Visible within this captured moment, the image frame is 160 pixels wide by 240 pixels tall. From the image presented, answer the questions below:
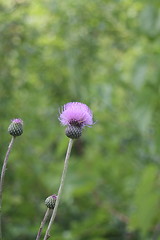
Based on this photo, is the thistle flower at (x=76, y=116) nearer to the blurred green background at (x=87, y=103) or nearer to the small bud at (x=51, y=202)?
the small bud at (x=51, y=202)

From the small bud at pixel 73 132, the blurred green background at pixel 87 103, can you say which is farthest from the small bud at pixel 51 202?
the blurred green background at pixel 87 103

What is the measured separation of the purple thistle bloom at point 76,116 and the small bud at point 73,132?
24 mm

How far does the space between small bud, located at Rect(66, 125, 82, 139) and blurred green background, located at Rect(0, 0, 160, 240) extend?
1.70 m

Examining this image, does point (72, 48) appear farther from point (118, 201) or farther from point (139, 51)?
point (118, 201)

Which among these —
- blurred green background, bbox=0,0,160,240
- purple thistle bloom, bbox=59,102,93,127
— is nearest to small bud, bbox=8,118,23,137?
purple thistle bloom, bbox=59,102,93,127

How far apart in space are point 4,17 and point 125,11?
2.76 ft

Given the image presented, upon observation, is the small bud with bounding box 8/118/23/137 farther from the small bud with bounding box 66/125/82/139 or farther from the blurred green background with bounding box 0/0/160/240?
the blurred green background with bounding box 0/0/160/240

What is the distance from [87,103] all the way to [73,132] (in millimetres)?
1936

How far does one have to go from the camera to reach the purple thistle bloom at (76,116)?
3.55 ft

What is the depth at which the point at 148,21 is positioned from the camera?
111 inches

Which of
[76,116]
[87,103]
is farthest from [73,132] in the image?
[87,103]

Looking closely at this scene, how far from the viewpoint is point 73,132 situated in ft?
3.35

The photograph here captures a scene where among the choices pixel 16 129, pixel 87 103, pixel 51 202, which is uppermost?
pixel 87 103

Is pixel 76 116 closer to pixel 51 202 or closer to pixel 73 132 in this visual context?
pixel 73 132
